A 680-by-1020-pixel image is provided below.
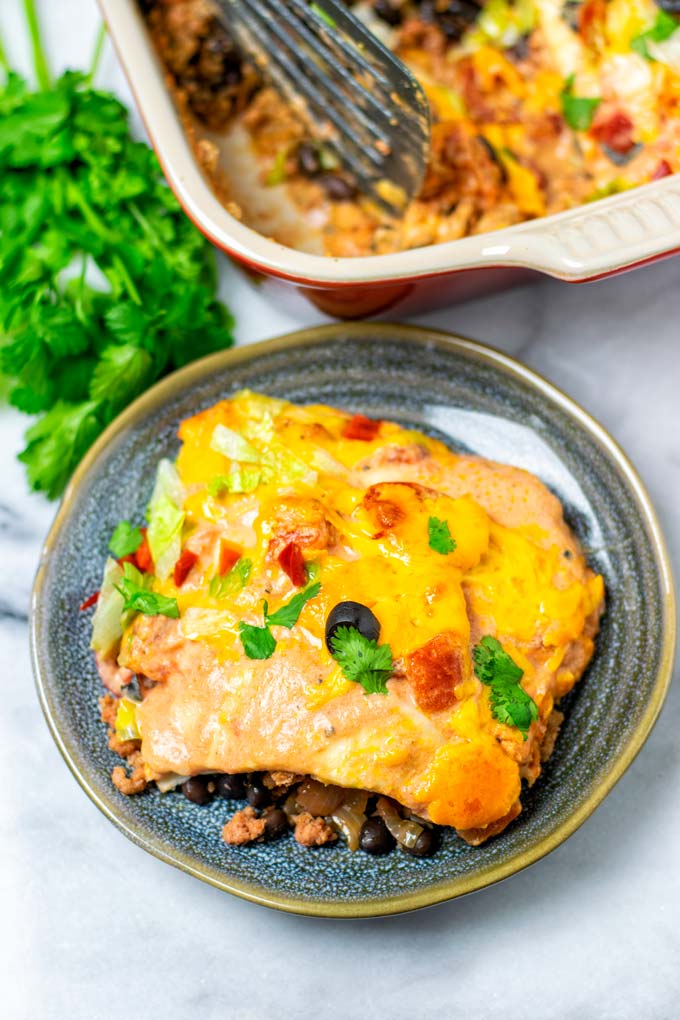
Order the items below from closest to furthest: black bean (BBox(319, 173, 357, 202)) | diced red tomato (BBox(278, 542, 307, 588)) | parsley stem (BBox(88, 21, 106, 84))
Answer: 1. diced red tomato (BBox(278, 542, 307, 588))
2. black bean (BBox(319, 173, 357, 202))
3. parsley stem (BBox(88, 21, 106, 84))

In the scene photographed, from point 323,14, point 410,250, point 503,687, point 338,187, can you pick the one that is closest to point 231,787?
point 503,687

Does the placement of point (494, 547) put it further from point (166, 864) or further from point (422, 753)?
point (166, 864)

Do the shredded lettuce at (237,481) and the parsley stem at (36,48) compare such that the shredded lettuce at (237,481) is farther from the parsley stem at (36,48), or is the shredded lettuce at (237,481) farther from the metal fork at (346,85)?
the parsley stem at (36,48)

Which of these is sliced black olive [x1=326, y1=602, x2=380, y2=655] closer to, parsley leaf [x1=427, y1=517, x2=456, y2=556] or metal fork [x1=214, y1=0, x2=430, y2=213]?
parsley leaf [x1=427, y1=517, x2=456, y2=556]

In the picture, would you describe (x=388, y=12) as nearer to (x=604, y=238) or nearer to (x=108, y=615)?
(x=604, y=238)

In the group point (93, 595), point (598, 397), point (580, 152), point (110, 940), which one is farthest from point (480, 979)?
point (580, 152)

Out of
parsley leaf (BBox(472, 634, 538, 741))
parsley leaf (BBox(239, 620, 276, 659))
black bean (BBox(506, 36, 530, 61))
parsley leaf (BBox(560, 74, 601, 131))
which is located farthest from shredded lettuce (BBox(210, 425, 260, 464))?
black bean (BBox(506, 36, 530, 61))

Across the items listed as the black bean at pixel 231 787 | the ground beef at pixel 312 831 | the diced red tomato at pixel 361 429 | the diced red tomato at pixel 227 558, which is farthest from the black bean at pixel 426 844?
the diced red tomato at pixel 361 429
